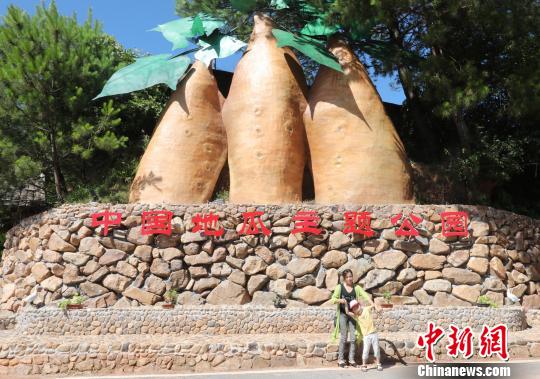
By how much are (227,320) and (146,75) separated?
602 centimetres

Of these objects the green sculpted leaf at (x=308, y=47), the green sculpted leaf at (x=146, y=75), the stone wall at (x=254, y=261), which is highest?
the green sculpted leaf at (x=308, y=47)

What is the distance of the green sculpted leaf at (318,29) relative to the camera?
11848 mm

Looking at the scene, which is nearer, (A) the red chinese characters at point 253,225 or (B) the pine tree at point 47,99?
(A) the red chinese characters at point 253,225

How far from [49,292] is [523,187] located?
473 inches

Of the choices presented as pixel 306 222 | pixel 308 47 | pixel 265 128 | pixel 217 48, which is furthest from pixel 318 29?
pixel 306 222

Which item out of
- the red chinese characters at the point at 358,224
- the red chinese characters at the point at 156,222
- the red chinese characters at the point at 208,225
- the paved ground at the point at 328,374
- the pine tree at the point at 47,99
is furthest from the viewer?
the pine tree at the point at 47,99

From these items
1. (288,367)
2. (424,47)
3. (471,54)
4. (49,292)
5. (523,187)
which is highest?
(424,47)

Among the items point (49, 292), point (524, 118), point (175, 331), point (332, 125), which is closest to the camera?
point (175, 331)

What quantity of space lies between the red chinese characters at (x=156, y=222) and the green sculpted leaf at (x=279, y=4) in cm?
611

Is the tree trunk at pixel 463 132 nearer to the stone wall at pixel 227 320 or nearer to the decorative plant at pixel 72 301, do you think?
the stone wall at pixel 227 320

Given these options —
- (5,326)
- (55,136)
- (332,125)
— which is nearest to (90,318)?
(5,326)

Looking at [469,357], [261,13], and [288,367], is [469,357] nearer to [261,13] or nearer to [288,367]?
[288,367]

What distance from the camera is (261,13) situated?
12.2 meters

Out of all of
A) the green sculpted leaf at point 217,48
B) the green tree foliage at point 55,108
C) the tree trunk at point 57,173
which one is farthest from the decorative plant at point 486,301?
the tree trunk at point 57,173
